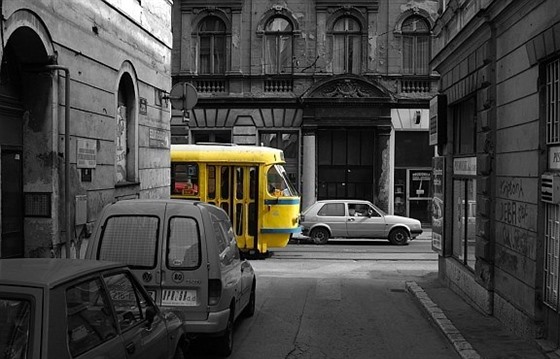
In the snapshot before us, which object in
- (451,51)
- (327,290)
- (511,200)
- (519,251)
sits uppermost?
(451,51)

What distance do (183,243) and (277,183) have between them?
36.8ft

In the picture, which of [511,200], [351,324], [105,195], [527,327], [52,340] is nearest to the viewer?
[52,340]

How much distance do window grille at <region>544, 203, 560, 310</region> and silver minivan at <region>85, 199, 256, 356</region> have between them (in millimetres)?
3883

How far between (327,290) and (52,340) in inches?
419

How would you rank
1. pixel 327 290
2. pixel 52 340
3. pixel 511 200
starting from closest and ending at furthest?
pixel 52 340
pixel 511 200
pixel 327 290

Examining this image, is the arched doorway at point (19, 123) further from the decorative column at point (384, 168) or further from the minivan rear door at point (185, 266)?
the decorative column at point (384, 168)

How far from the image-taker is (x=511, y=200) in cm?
983

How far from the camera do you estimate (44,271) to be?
4.57m

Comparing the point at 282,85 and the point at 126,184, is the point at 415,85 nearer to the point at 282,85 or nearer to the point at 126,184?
the point at 282,85

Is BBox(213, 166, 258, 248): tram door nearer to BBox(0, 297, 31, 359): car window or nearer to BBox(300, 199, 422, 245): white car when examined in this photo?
BBox(300, 199, 422, 245): white car

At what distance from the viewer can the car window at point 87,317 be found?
434 cm

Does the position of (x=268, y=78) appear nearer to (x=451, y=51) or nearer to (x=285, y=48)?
(x=285, y=48)

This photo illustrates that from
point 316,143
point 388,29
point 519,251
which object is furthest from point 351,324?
point 388,29

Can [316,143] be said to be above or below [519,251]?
above
